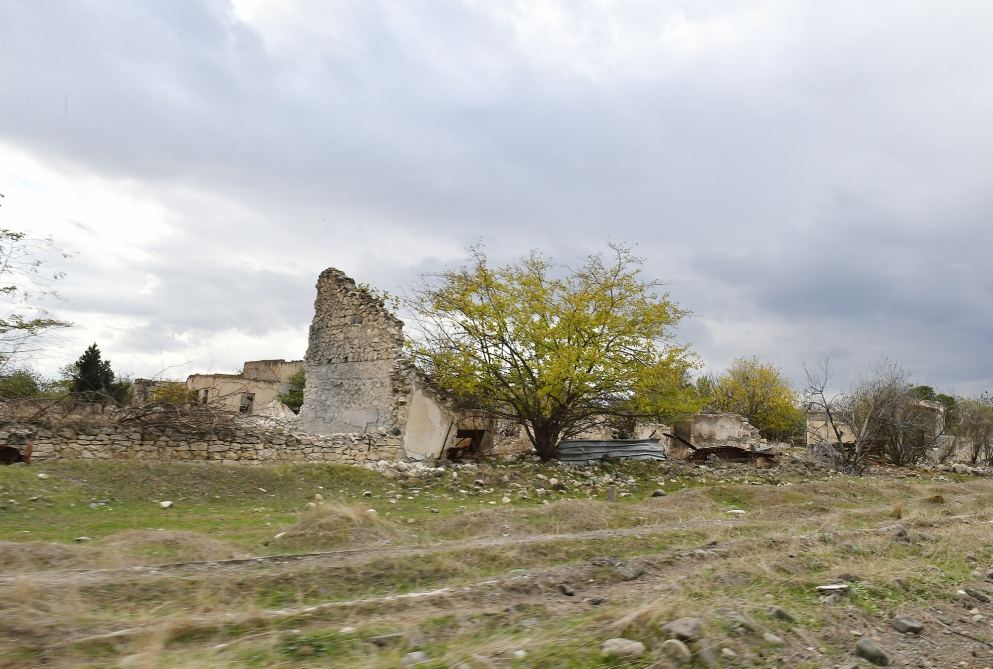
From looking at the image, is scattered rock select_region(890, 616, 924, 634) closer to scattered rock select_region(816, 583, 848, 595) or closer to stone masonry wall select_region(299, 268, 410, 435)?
scattered rock select_region(816, 583, 848, 595)

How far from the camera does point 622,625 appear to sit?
4.38m

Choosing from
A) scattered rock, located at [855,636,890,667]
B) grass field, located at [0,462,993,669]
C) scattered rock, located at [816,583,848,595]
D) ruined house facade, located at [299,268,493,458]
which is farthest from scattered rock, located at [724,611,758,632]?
ruined house facade, located at [299,268,493,458]

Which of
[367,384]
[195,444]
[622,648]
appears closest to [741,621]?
[622,648]

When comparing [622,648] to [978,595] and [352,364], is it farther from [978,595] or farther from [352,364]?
[352,364]

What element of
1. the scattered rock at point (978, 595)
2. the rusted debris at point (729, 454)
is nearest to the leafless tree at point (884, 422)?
the rusted debris at point (729, 454)

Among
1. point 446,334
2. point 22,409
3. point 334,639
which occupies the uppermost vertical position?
point 446,334

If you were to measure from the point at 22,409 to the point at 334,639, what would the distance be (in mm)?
13490

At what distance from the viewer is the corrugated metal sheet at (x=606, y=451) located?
2106 centimetres

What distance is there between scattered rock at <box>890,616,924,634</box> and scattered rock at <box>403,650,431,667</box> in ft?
11.1

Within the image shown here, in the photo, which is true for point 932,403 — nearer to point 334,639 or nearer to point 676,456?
point 676,456

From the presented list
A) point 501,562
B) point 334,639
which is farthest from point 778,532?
point 334,639

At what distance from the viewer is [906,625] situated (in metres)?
5.03

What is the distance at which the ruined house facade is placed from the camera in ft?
62.8

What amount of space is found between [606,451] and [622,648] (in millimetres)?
17846
